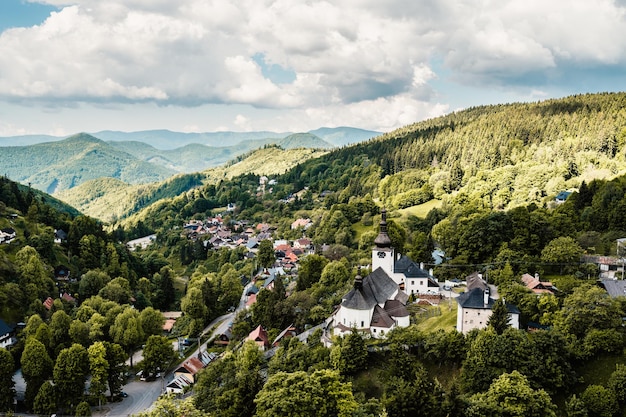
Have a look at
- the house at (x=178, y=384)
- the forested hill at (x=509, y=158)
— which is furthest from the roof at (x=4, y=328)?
the forested hill at (x=509, y=158)

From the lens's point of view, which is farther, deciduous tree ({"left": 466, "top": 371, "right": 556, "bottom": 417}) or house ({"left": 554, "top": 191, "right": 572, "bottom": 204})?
house ({"left": 554, "top": 191, "right": 572, "bottom": 204})

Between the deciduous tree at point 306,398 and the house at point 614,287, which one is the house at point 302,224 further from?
the deciduous tree at point 306,398

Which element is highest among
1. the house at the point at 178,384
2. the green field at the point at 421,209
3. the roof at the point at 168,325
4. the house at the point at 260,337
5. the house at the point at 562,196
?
the house at the point at 562,196

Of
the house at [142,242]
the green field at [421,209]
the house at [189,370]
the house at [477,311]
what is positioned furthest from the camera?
the house at [142,242]

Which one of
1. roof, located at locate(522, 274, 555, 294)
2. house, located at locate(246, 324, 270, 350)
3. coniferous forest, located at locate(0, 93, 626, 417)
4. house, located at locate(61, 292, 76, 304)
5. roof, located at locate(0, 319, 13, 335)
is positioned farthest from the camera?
house, located at locate(61, 292, 76, 304)

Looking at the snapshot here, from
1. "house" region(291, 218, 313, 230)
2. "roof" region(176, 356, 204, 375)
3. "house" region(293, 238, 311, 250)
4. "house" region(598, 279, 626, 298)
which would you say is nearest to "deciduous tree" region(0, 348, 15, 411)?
"roof" region(176, 356, 204, 375)

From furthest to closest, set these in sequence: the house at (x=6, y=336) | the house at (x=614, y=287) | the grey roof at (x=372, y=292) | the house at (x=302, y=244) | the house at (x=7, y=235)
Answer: the house at (x=302, y=244) → the house at (x=7, y=235) → the house at (x=6, y=336) → the grey roof at (x=372, y=292) → the house at (x=614, y=287)

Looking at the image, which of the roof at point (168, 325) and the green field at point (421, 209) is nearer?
the roof at point (168, 325)

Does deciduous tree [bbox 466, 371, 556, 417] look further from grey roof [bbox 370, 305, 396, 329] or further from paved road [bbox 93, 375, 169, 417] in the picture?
paved road [bbox 93, 375, 169, 417]
